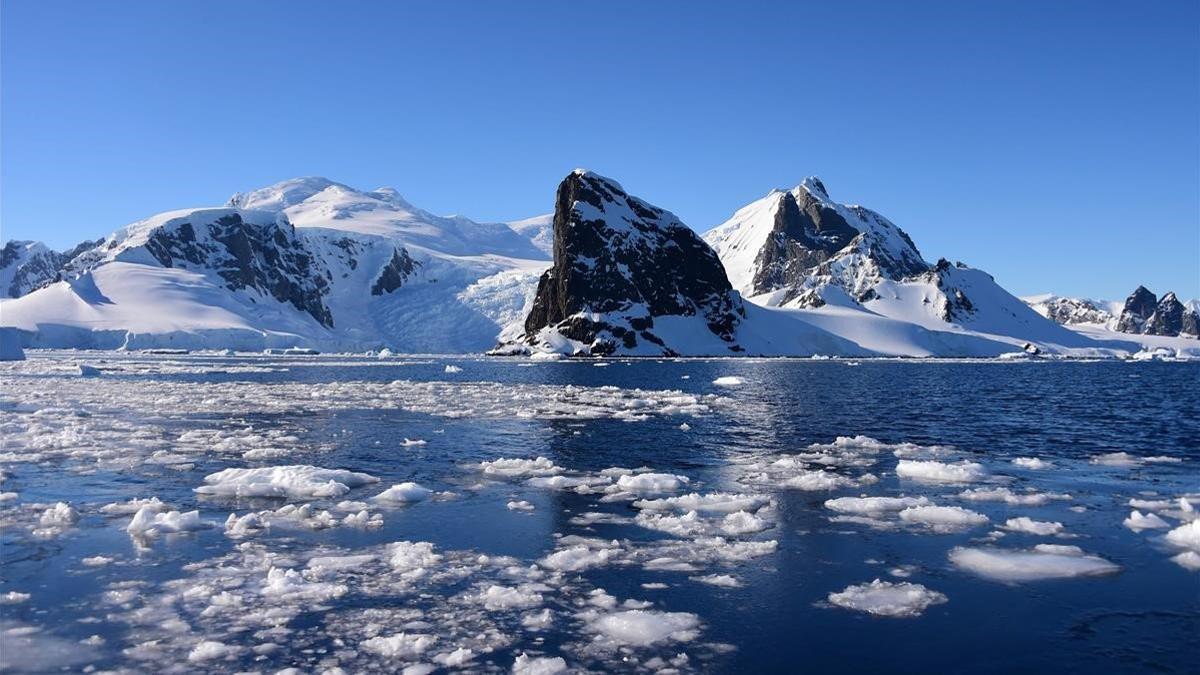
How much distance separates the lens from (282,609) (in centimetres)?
1195

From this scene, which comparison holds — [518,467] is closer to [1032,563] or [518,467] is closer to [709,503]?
[709,503]

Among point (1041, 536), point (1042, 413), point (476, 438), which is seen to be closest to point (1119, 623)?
point (1041, 536)

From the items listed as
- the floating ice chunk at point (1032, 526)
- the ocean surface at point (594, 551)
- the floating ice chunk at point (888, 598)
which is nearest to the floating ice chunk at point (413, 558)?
the ocean surface at point (594, 551)

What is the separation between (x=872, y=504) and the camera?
→ 18.8 meters

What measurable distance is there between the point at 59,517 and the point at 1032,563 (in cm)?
1958

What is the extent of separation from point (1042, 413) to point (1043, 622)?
1422 inches

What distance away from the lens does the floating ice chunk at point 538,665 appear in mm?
9812

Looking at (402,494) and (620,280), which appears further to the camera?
(620,280)

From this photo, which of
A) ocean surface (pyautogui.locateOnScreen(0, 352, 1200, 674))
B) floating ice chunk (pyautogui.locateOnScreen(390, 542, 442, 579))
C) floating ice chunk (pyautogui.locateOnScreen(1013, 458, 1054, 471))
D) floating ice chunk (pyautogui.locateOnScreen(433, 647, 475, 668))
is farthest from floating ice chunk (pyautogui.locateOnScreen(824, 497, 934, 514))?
floating ice chunk (pyautogui.locateOnScreen(433, 647, 475, 668))

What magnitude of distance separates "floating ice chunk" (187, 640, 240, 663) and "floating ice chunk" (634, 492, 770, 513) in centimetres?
1045

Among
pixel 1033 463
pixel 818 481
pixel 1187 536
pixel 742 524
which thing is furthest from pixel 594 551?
pixel 1033 463

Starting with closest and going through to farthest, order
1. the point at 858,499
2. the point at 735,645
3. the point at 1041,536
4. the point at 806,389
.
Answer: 1. the point at 735,645
2. the point at 1041,536
3. the point at 858,499
4. the point at 806,389

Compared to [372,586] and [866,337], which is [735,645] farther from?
[866,337]

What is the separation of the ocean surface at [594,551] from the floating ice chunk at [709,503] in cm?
13
